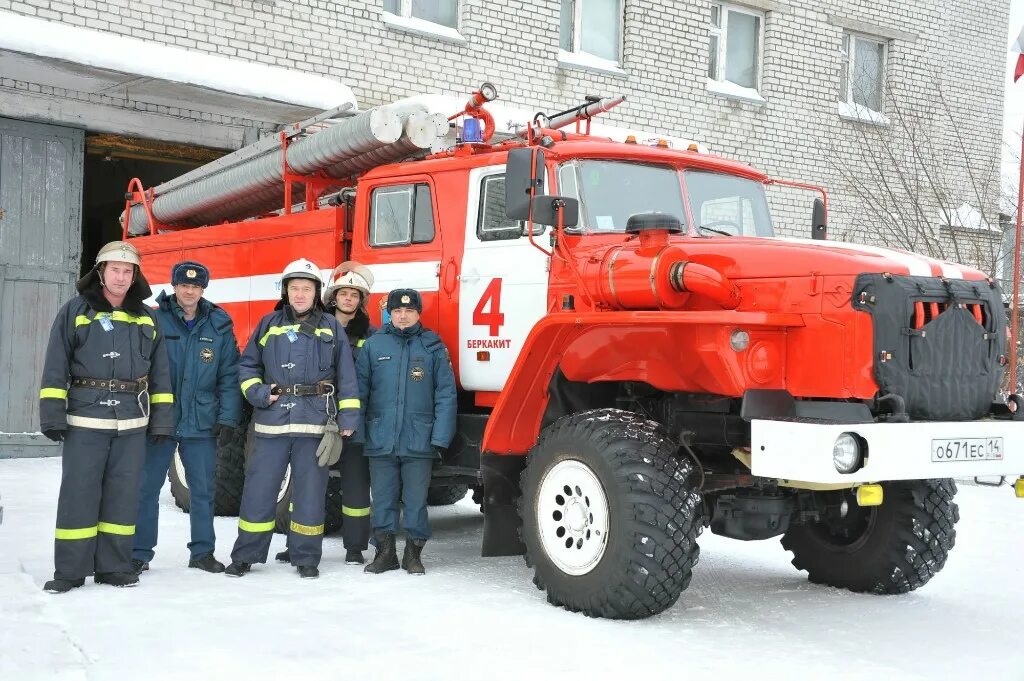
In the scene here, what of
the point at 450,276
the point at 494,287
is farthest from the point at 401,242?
the point at 494,287

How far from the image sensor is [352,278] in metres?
7.24

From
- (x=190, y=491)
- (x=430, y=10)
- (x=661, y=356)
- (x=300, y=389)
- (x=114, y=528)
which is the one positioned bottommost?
(x=114, y=528)

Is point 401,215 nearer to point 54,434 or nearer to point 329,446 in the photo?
point 329,446

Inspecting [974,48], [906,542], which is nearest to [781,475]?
[906,542]

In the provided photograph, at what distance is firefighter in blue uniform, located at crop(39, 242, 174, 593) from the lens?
20.2ft

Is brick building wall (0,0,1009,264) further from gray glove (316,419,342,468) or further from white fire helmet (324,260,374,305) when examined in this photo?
gray glove (316,419,342,468)

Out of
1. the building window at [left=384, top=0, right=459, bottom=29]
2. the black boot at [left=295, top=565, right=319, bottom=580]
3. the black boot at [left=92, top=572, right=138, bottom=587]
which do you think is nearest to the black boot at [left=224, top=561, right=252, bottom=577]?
the black boot at [left=295, top=565, right=319, bottom=580]

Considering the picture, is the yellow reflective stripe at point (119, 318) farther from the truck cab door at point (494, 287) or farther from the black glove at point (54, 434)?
the truck cab door at point (494, 287)

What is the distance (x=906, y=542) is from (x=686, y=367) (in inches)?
68.6

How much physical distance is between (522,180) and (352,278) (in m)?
1.66

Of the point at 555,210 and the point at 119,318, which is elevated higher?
the point at 555,210

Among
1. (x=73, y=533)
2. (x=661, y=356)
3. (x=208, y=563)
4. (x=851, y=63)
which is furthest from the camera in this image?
(x=851, y=63)

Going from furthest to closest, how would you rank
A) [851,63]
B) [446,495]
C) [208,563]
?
[851,63], [446,495], [208,563]

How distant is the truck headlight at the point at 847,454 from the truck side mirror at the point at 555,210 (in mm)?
1811
